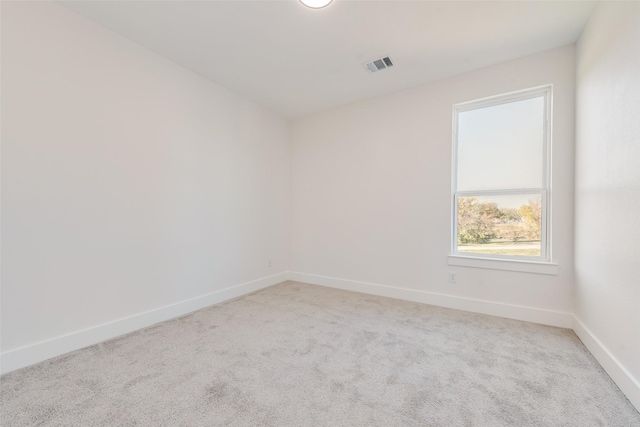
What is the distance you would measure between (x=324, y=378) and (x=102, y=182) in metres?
2.41

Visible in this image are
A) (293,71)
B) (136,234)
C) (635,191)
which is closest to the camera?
(635,191)

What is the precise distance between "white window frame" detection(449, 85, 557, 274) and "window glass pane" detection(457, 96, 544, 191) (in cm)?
4

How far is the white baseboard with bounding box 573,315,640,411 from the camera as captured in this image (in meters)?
1.50

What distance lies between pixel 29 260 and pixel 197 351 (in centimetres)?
137

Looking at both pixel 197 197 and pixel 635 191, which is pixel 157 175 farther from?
pixel 635 191

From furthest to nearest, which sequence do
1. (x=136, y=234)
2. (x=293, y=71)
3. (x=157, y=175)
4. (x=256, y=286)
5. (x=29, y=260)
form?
1. (x=256, y=286)
2. (x=293, y=71)
3. (x=157, y=175)
4. (x=136, y=234)
5. (x=29, y=260)

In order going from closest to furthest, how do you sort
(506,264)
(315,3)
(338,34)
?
1. (315,3)
2. (338,34)
3. (506,264)

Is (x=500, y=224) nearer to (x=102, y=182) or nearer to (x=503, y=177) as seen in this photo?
(x=503, y=177)

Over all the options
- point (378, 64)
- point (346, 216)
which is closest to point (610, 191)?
point (378, 64)

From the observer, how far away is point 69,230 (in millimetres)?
2084

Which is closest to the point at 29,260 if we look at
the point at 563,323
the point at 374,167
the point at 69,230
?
the point at 69,230

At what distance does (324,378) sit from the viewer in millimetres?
1741

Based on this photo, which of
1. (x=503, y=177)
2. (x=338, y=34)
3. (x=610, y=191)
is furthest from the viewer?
(x=503, y=177)

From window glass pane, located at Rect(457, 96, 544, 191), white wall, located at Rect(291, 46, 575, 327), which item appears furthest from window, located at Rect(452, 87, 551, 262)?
white wall, located at Rect(291, 46, 575, 327)
